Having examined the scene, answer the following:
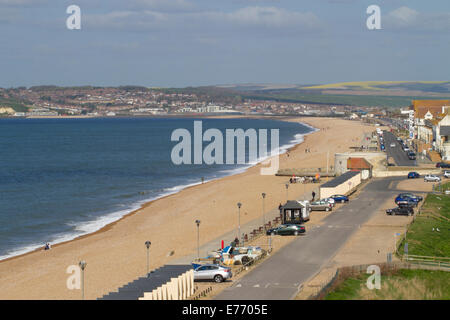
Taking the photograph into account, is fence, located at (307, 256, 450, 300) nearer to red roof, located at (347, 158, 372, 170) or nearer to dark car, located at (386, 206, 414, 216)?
dark car, located at (386, 206, 414, 216)

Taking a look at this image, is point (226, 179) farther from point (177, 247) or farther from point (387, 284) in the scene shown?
point (387, 284)

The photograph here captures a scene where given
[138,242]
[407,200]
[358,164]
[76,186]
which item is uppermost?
[358,164]

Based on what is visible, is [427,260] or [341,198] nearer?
[427,260]

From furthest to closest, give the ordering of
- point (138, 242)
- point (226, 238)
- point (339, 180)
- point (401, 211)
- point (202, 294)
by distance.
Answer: point (339, 180), point (401, 211), point (138, 242), point (226, 238), point (202, 294)

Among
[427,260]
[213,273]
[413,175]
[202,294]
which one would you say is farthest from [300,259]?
[413,175]

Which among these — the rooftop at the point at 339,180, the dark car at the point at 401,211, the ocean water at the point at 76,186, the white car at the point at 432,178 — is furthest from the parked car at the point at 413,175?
the ocean water at the point at 76,186

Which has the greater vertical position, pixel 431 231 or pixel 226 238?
pixel 431 231

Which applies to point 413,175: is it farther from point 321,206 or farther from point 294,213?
point 294,213
